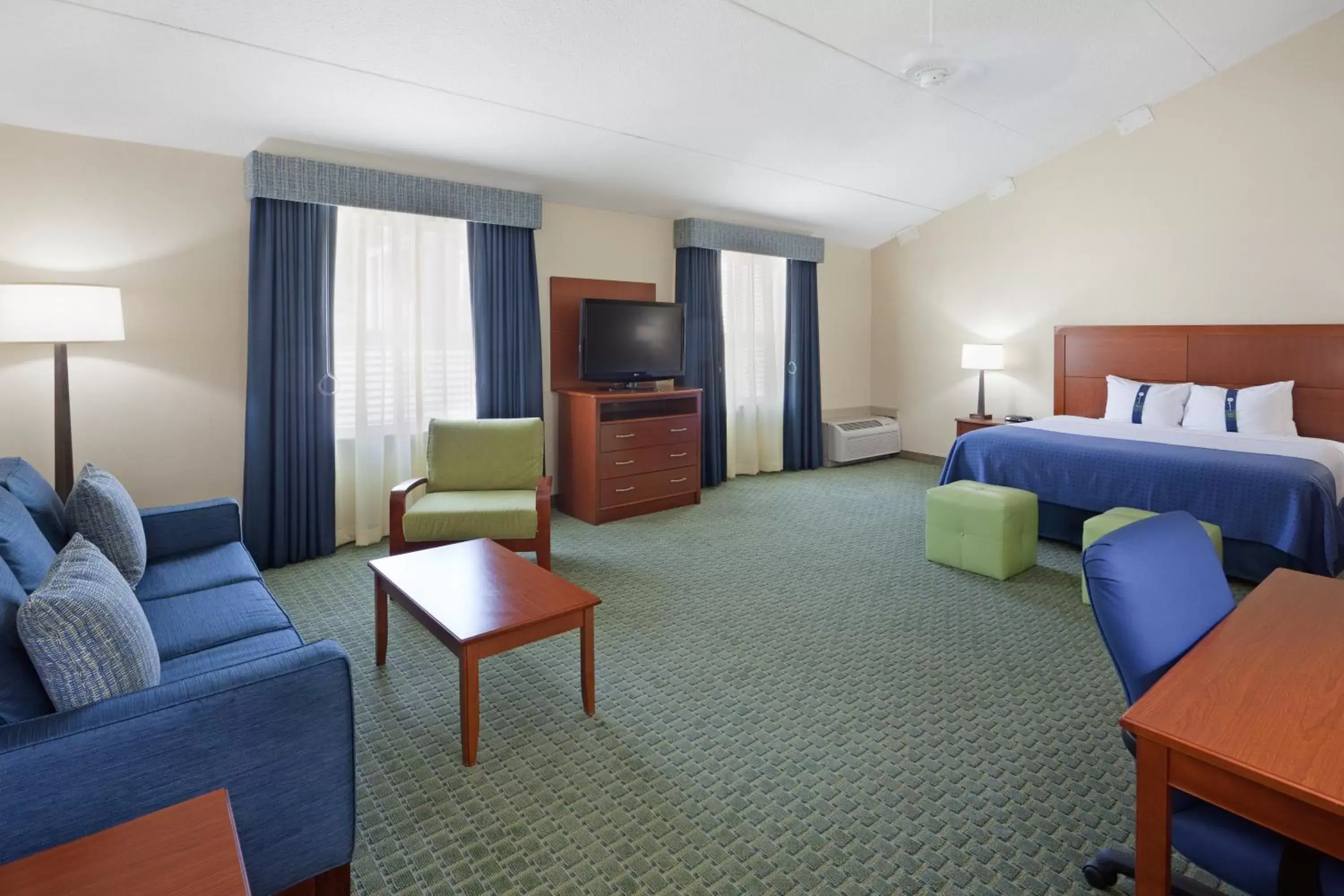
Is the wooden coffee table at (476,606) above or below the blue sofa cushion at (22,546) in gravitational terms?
below

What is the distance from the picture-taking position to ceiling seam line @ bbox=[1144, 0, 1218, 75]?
399 cm

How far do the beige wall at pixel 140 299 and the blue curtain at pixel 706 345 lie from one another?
3.31 metres

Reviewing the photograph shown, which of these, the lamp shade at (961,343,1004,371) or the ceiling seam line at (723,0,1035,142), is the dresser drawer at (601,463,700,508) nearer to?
the lamp shade at (961,343,1004,371)

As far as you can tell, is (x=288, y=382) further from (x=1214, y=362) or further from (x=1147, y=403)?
(x=1214, y=362)

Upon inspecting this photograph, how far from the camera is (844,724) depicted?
8.17ft

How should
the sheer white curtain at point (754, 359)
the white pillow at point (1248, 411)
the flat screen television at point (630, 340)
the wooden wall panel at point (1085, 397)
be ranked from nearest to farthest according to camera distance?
1. the white pillow at point (1248, 411)
2. the flat screen television at point (630, 340)
3. the wooden wall panel at point (1085, 397)
4. the sheer white curtain at point (754, 359)

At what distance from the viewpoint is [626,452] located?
5.32 meters

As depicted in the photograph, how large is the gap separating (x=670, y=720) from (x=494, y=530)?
5.34 feet

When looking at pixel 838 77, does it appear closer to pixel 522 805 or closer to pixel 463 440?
pixel 463 440

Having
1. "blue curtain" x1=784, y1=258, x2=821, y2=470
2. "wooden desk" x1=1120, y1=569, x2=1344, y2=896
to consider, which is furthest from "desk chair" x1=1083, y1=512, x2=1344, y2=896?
"blue curtain" x1=784, y1=258, x2=821, y2=470

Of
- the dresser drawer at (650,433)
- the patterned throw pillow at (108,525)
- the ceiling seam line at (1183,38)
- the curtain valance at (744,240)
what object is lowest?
the patterned throw pillow at (108,525)

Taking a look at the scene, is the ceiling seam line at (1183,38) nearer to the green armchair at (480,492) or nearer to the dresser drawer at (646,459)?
the dresser drawer at (646,459)

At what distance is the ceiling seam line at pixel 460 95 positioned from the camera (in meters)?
2.85

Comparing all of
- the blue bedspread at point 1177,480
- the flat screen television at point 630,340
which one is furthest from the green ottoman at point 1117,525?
the flat screen television at point 630,340
